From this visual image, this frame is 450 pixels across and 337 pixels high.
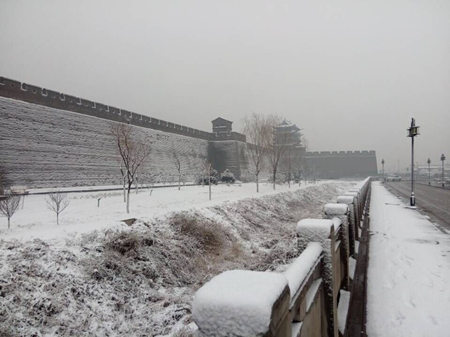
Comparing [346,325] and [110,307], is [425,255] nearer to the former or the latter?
[346,325]

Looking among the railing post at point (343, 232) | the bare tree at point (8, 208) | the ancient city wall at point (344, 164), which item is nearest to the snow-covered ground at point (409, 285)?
the railing post at point (343, 232)

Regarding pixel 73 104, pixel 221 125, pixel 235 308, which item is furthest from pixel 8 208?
pixel 221 125

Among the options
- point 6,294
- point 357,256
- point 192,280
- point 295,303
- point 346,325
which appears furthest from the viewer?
point 192,280

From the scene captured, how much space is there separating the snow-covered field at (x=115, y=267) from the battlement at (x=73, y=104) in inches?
608

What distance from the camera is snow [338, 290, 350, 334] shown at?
3.99 meters

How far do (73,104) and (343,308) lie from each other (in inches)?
1123

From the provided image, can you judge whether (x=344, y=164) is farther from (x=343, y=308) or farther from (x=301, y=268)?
(x=301, y=268)

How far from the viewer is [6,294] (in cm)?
520

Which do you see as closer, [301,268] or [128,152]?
[301,268]

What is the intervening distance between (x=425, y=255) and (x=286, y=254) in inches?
144

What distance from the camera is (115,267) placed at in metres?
7.09

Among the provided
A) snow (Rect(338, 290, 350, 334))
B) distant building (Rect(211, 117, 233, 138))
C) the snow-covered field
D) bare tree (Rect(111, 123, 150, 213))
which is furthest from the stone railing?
distant building (Rect(211, 117, 233, 138))

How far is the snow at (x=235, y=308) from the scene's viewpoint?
48.8 inches

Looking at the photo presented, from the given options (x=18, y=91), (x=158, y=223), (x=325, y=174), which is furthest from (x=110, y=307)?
(x=325, y=174)
